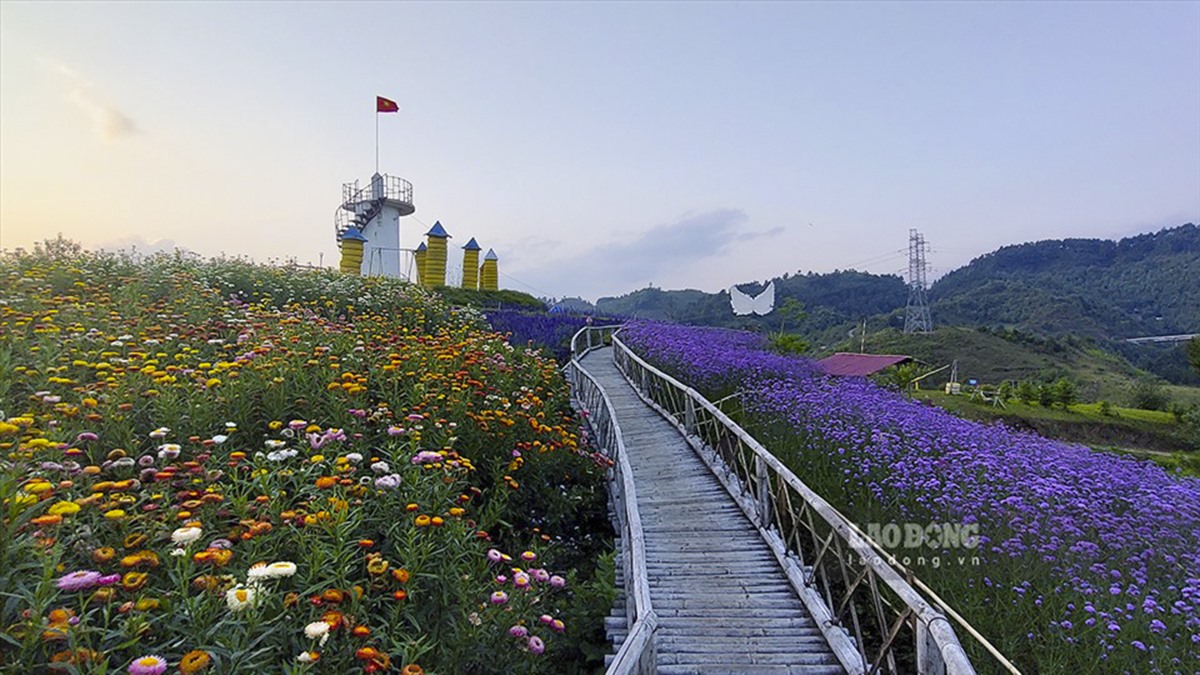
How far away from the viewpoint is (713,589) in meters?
4.93

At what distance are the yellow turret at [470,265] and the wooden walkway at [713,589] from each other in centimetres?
2506

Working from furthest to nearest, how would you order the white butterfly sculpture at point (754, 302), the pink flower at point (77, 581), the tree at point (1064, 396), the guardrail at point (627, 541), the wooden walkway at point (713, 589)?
the white butterfly sculpture at point (754, 302) < the tree at point (1064, 396) < the wooden walkway at point (713, 589) < the guardrail at point (627, 541) < the pink flower at point (77, 581)

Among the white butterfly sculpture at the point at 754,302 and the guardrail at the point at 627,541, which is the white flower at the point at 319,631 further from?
→ the white butterfly sculpture at the point at 754,302

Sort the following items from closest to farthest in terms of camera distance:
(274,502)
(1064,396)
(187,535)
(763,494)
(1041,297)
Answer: (187,535)
(274,502)
(763,494)
(1064,396)
(1041,297)

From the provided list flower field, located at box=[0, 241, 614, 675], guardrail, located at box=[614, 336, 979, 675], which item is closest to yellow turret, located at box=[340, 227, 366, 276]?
flower field, located at box=[0, 241, 614, 675]

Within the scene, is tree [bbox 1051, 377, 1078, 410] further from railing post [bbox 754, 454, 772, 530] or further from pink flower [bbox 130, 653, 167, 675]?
pink flower [bbox 130, 653, 167, 675]

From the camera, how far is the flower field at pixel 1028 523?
3.38 metres

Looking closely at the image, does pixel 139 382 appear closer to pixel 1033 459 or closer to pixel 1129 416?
pixel 1033 459

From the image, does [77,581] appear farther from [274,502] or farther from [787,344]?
[787,344]

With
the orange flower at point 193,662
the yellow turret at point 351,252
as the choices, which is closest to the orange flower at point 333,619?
the orange flower at point 193,662

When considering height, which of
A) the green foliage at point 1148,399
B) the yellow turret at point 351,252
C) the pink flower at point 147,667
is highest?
the yellow turret at point 351,252

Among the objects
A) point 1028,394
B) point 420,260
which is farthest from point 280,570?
point 420,260

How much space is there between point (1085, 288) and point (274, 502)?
104m

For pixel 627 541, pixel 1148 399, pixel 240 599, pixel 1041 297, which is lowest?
pixel 1148 399
